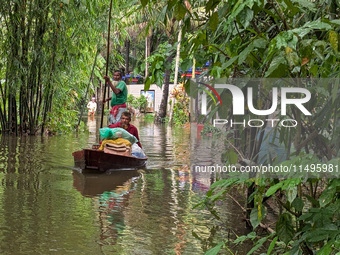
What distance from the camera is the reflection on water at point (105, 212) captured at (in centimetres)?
582

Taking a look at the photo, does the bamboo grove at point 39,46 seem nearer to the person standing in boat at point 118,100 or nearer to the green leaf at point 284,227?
the person standing in boat at point 118,100

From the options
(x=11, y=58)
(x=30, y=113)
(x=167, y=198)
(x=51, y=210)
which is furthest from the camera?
(x=30, y=113)

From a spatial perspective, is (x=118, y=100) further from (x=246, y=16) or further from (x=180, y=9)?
(x=246, y=16)

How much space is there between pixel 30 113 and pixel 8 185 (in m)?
10.4

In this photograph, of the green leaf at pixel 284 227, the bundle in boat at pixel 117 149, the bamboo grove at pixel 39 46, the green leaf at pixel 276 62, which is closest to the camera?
the green leaf at pixel 276 62

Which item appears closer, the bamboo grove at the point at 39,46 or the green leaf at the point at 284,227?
the green leaf at the point at 284,227

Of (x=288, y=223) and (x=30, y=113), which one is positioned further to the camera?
(x=30, y=113)

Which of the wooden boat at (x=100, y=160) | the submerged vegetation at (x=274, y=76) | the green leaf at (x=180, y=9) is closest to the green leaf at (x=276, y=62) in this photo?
the submerged vegetation at (x=274, y=76)

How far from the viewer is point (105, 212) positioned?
24.1 ft

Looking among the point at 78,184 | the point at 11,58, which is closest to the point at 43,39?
the point at 11,58

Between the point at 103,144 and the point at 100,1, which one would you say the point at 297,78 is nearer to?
the point at 103,144

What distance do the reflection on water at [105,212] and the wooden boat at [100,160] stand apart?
0.65ft

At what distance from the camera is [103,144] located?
38.8ft

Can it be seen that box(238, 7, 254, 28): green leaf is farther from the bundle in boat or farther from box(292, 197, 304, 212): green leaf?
the bundle in boat
